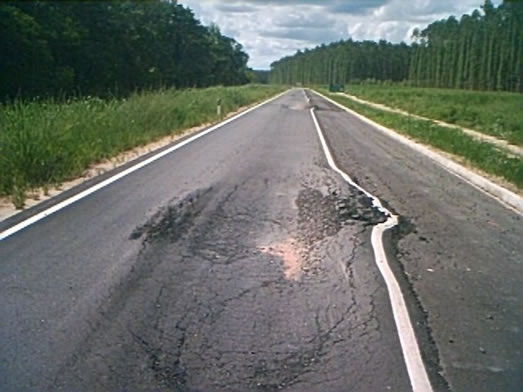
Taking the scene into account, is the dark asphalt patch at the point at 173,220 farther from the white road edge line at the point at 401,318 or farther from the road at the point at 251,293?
the white road edge line at the point at 401,318

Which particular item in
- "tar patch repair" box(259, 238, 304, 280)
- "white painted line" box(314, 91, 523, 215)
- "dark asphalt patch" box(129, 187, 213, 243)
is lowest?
"white painted line" box(314, 91, 523, 215)

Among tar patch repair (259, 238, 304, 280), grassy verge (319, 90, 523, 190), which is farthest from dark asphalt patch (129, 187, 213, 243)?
grassy verge (319, 90, 523, 190)

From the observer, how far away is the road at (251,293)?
3691 mm

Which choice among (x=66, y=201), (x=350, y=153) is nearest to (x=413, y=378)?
(x=66, y=201)

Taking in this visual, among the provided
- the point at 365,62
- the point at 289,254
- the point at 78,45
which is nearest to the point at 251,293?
the point at 289,254

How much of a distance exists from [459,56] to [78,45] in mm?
97449

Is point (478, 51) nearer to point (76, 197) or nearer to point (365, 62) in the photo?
point (365, 62)

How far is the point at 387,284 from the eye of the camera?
5473mm

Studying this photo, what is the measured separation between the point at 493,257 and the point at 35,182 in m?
7.15

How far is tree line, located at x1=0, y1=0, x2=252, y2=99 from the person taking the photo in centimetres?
1062

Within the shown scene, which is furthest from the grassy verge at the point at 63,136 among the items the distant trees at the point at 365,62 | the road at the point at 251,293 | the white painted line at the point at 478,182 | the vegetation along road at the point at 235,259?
the distant trees at the point at 365,62

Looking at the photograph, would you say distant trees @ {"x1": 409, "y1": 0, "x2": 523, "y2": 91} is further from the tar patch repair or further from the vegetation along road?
the tar patch repair

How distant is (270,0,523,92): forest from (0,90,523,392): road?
84.3 meters

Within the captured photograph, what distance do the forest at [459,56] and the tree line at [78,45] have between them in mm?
70240
